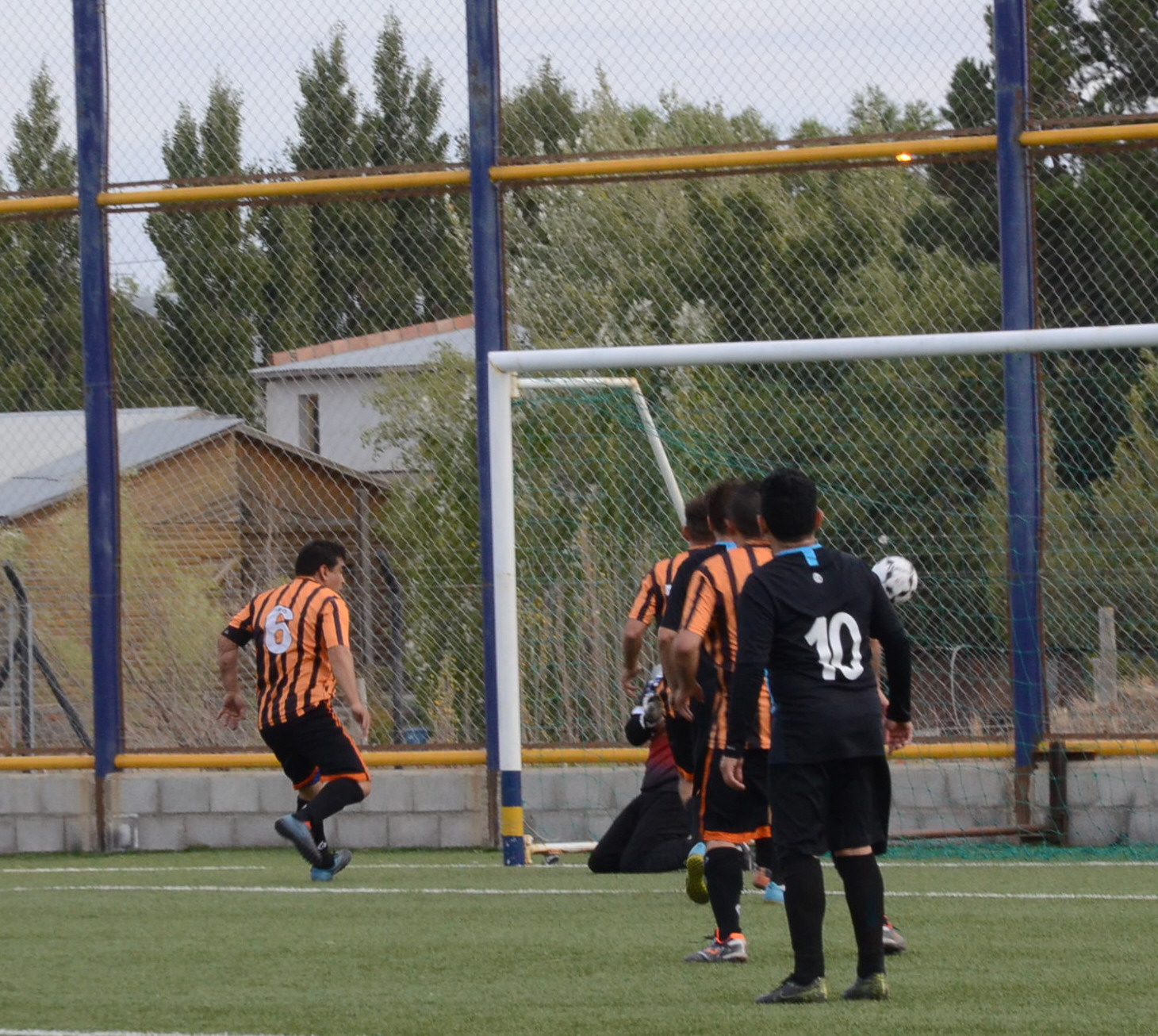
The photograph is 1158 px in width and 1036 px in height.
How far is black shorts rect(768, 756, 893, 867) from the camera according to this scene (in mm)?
5234

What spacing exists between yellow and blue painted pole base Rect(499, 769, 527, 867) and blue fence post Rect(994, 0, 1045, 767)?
2.77 m

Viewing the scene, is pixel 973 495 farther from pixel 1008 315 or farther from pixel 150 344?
pixel 150 344

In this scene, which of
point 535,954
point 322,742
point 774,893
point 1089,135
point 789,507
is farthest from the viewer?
point 1089,135

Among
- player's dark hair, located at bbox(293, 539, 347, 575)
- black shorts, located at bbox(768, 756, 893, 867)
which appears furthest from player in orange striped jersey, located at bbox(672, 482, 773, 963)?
player's dark hair, located at bbox(293, 539, 347, 575)

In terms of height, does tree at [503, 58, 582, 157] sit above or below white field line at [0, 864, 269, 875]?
above

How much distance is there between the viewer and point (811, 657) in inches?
208

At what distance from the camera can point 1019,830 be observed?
10031 mm

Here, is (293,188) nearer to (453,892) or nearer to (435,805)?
(435,805)

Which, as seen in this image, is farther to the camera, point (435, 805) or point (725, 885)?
point (435, 805)

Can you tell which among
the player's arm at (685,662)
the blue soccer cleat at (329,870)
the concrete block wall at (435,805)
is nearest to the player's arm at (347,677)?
the blue soccer cleat at (329,870)

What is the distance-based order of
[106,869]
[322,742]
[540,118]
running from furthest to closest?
[540,118] < [106,869] < [322,742]

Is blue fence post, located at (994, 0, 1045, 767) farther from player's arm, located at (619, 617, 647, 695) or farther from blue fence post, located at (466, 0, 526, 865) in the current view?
blue fence post, located at (466, 0, 526, 865)

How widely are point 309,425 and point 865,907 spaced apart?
22.0 ft

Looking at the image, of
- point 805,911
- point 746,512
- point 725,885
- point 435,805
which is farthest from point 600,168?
point 805,911
